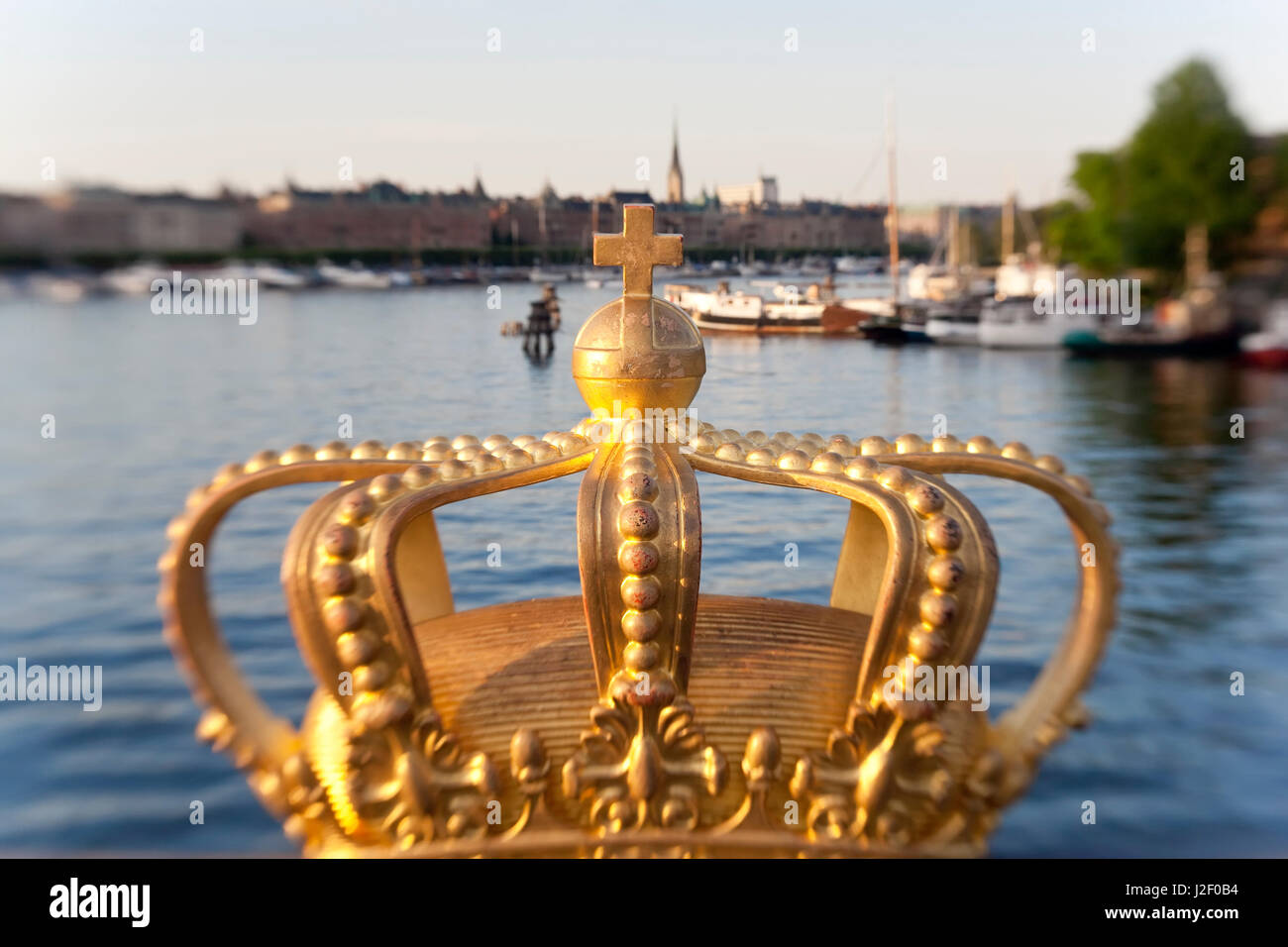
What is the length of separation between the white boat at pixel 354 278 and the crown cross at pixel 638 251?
23.9ft

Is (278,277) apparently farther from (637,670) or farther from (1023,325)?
(1023,325)

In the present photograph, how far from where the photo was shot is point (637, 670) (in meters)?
2.28

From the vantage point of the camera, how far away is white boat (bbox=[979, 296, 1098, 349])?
641 inches

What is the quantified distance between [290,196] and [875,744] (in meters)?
A: 8.27

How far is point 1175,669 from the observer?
5.30m

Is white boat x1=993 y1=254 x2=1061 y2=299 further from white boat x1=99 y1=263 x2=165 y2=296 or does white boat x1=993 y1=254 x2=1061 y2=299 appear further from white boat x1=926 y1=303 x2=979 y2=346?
white boat x1=99 y1=263 x2=165 y2=296

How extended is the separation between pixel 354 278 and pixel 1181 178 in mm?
14267

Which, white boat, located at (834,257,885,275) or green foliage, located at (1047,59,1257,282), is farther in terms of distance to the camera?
green foliage, located at (1047,59,1257,282)

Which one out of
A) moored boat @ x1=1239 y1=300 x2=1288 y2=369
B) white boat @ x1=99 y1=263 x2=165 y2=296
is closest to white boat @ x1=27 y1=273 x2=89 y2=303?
white boat @ x1=99 y1=263 x2=165 y2=296

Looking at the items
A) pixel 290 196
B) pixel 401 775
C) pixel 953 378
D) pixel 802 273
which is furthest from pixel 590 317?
pixel 953 378

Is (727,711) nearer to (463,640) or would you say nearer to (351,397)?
(463,640)

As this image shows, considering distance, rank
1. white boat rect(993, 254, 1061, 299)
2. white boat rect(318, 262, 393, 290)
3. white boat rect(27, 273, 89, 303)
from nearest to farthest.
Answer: white boat rect(27, 273, 89, 303) < white boat rect(318, 262, 393, 290) < white boat rect(993, 254, 1061, 299)

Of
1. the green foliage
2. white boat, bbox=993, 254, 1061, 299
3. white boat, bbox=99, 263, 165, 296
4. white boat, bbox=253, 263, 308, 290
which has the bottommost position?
white boat, bbox=99, 263, 165, 296

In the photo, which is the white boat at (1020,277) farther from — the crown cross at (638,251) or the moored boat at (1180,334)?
the crown cross at (638,251)
